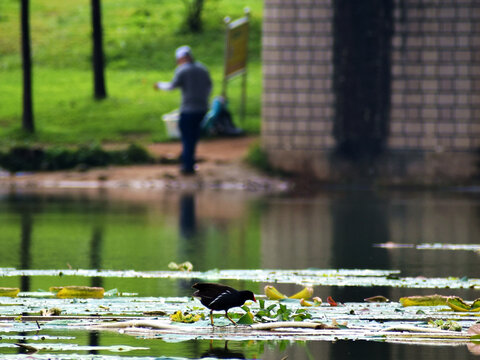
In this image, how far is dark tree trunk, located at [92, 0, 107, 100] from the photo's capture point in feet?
114

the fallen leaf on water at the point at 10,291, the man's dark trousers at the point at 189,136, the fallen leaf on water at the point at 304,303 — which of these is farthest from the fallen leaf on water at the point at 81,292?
the man's dark trousers at the point at 189,136

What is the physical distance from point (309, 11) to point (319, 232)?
9.72 metres

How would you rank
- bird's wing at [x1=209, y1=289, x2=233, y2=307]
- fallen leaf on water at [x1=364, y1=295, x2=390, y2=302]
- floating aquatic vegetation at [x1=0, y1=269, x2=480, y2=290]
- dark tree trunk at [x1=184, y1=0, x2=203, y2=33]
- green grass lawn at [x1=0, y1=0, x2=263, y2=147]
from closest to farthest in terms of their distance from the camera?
bird's wing at [x1=209, y1=289, x2=233, y2=307]
fallen leaf on water at [x1=364, y1=295, x2=390, y2=302]
floating aquatic vegetation at [x1=0, y1=269, x2=480, y2=290]
green grass lawn at [x1=0, y1=0, x2=263, y2=147]
dark tree trunk at [x1=184, y1=0, x2=203, y2=33]

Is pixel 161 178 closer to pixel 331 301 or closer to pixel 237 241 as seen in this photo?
pixel 237 241

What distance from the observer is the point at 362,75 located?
24.3 metres

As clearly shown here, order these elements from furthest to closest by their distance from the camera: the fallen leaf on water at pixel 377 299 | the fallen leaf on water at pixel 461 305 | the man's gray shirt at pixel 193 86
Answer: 1. the man's gray shirt at pixel 193 86
2. the fallen leaf on water at pixel 377 299
3. the fallen leaf on water at pixel 461 305

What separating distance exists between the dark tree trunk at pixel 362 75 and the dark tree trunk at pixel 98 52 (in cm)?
1206

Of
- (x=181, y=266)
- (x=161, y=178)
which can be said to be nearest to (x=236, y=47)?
(x=161, y=178)

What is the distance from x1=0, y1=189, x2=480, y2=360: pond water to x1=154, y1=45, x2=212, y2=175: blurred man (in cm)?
199

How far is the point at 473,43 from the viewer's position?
2434 centimetres

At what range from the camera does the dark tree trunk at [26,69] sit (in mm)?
31573

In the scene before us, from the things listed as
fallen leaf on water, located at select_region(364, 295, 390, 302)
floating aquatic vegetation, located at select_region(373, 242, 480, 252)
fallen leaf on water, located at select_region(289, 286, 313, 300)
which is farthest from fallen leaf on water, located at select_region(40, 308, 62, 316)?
floating aquatic vegetation, located at select_region(373, 242, 480, 252)

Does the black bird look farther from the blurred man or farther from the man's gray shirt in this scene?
the man's gray shirt

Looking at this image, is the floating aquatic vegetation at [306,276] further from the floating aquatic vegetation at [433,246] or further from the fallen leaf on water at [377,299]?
→ the floating aquatic vegetation at [433,246]
